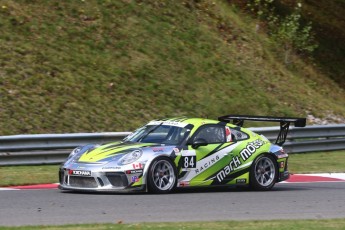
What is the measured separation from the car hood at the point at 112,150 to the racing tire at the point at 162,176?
0.22 meters

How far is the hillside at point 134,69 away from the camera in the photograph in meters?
20.2

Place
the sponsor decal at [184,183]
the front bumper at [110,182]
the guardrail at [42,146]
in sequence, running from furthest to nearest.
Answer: the guardrail at [42,146] → the sponsor decal at [184,183] → the front bumper at [110,182]

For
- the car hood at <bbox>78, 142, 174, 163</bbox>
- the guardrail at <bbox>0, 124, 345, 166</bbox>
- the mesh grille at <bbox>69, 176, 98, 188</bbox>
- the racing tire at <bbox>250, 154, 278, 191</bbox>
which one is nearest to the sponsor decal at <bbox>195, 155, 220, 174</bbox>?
the car hood at <bbox>78, 142, 174, 163</bbox>

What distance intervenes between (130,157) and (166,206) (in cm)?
149

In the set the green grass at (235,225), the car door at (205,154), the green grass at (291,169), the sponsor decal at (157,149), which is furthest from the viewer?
the green grass at (291,169)

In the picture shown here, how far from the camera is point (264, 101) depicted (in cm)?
2403

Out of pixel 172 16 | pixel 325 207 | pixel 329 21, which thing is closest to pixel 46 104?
pixel 172 16

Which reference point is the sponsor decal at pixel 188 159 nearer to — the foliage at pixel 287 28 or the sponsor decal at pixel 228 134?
the sponsor decal at pixel 228 134

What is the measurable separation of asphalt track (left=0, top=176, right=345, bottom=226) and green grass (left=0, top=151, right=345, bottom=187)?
121cm

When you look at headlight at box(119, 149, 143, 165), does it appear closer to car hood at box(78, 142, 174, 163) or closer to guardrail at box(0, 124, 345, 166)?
car hood at box(78, 142, 174, 163)

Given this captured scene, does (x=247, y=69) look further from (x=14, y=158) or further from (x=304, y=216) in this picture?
(x=304, y=216)

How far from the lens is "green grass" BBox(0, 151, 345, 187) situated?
1438 centimetres

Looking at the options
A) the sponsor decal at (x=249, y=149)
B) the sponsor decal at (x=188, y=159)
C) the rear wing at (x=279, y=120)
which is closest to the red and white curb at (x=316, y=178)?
the rear wing at (x=279, y=120)

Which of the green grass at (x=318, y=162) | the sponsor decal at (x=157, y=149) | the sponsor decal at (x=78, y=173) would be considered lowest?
the green grass at (x=318, y=162)
